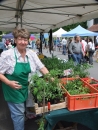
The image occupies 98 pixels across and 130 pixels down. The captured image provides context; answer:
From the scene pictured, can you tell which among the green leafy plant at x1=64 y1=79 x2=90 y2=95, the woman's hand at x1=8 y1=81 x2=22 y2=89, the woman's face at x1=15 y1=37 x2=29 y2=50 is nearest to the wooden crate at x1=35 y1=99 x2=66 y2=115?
the green leafy plant at x1=64 y1=79 x2=90 y2=95

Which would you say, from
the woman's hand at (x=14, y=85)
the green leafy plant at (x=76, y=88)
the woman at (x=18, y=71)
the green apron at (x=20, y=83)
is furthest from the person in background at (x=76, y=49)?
the woman's hand at (x=14, y=85)

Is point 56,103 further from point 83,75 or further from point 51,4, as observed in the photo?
point 51,4

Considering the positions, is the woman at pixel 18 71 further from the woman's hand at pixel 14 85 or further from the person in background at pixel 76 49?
the person in background at pixel 76 49

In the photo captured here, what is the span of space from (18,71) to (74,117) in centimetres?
96

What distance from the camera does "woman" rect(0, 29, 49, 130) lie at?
2.16 m

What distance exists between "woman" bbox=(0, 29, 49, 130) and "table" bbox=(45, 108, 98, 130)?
0.42 m

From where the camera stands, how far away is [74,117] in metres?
2.41

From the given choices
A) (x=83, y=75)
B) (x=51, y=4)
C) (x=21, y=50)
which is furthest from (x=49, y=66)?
(x=21, y=50)

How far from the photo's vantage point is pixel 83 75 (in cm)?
325

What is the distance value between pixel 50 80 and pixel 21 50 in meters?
0.51

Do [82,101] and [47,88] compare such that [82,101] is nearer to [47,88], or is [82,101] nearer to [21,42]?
[47,88]

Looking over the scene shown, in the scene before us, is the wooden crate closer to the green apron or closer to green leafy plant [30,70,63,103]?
green leafy plant [30,70,63,103]

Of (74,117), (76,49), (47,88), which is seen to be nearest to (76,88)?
(74,117)

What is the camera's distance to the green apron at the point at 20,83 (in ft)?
7.21
